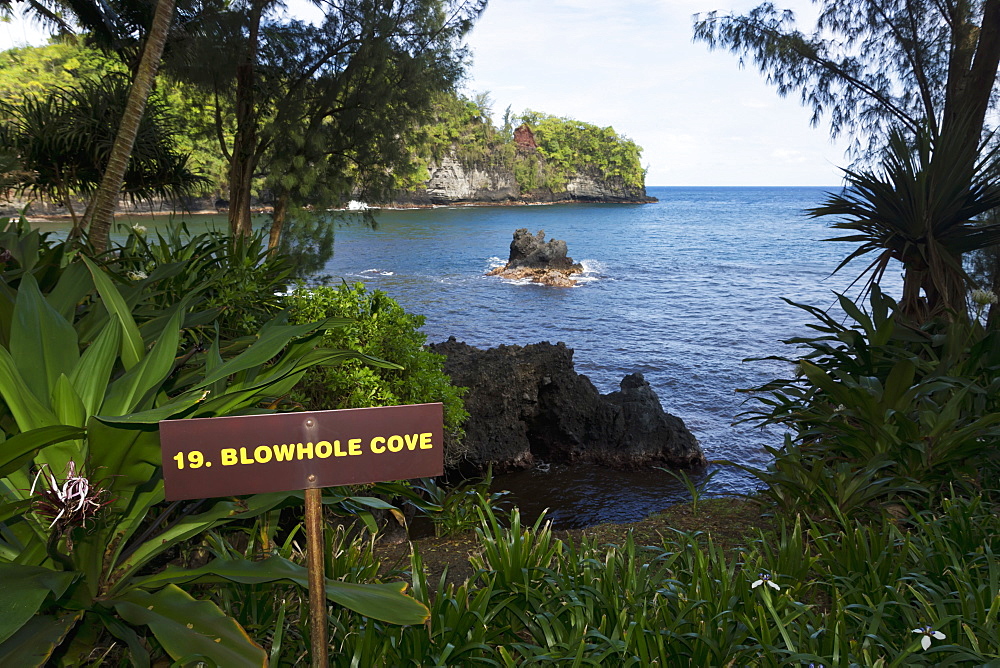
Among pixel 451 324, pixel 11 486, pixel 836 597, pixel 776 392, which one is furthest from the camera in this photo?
pixel 451 324

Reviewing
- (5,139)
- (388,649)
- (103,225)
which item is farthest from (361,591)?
(5,139)

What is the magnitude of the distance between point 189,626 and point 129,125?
4886mm

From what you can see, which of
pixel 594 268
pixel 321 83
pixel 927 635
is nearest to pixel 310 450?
pixel 927 635

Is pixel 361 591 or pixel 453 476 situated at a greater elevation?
pixel 361 591

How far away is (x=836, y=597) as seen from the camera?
2.58 metres

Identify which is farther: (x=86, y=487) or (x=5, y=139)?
(x=5, y=139)

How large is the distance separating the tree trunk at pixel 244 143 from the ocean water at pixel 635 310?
2.71m

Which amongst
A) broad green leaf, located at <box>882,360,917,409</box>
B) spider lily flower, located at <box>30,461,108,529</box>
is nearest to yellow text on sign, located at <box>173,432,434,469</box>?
spider lily flower, located at <box>30,461,108,529</box>

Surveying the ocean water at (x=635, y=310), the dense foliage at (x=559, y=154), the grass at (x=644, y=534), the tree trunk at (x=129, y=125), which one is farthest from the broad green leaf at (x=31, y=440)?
the dense foliage at (x=559, y=154)

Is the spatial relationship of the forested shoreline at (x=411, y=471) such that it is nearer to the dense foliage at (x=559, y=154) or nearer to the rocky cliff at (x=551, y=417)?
the rocky cliff at (x=551, y=417)

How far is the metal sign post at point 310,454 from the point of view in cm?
171

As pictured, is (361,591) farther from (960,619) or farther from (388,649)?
(960,619)

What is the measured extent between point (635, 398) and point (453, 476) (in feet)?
10.6

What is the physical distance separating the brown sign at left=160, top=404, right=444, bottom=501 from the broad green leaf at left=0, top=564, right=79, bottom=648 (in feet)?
1.16
